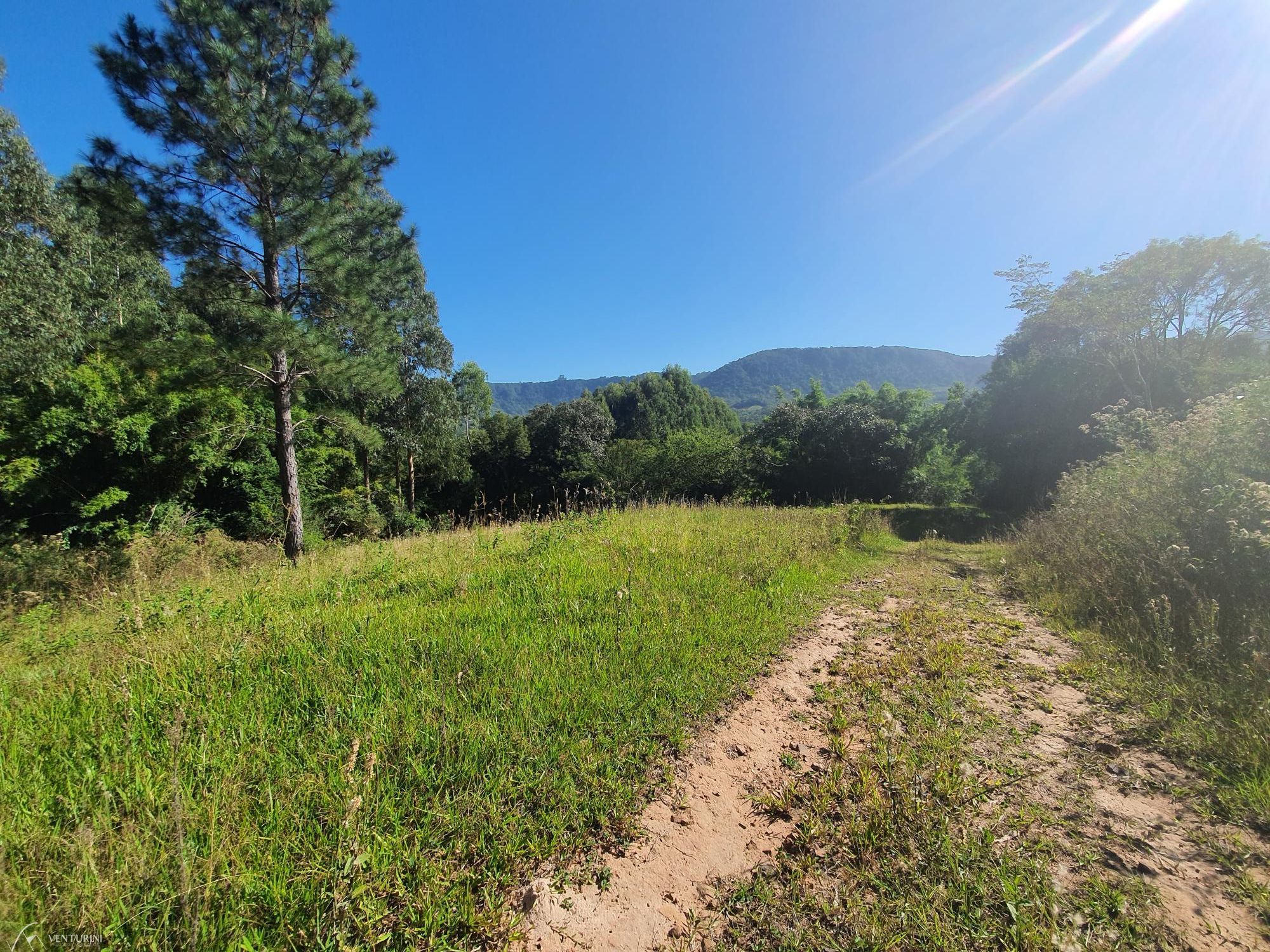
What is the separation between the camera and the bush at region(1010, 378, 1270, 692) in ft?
10.9

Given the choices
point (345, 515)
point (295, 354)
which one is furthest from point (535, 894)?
point (345, 515)

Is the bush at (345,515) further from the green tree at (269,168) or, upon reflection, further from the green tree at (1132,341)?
the green tree at (1132,341)

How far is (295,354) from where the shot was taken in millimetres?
7461

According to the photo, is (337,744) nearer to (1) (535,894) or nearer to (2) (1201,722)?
(1) (535,894)

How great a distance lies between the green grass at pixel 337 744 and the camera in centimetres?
136

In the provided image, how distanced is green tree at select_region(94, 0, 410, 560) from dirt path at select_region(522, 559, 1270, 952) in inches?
322

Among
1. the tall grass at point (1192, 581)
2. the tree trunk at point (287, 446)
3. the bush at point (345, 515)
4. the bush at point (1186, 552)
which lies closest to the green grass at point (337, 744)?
the tall grass at point (1192, 581)

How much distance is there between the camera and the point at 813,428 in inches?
819

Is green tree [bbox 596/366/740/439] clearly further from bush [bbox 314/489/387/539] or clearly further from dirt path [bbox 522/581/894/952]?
dirt path [bbox 522/581/894/952]

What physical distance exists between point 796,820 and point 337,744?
7.11ft

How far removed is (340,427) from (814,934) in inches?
410

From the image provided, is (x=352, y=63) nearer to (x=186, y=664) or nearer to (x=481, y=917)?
(x=186, y=664)

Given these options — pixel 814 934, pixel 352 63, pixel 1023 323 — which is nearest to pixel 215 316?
pixel 352 63

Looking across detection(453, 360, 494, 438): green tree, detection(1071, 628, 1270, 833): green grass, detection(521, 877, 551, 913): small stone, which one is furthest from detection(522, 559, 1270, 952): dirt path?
detection(453, 360, 494, 438): green tree
